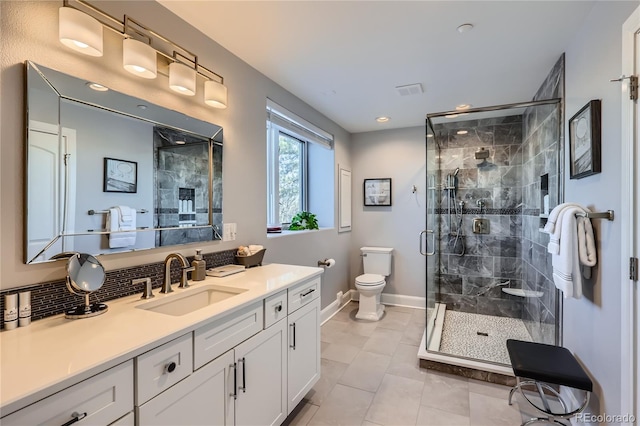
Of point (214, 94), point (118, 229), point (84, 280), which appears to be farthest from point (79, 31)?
point (84, 280)

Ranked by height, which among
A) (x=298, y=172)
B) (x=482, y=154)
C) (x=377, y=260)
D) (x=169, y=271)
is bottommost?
(x=377, y=260)

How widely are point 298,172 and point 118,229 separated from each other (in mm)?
2601

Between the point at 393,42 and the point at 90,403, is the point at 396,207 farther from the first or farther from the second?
the point at 90,403

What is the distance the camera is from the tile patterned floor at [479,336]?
268 cm

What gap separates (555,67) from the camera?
7.68 ft

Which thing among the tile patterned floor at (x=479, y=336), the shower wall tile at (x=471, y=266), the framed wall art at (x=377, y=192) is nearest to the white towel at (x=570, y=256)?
the tile patterned floor at (x=479, y=336)

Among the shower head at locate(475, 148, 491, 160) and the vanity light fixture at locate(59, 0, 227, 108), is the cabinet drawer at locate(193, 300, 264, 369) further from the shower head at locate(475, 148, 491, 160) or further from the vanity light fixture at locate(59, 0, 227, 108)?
the shower head at locate(475, 148, 491, 160)

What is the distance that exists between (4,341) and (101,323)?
256 mm

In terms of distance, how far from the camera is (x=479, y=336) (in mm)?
3117

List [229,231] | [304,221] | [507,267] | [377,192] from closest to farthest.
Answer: [229,231] < [304,221] < [507,267] < [377,192]

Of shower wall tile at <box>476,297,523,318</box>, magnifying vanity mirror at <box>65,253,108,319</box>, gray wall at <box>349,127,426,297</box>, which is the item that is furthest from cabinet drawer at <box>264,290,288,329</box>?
shower wall tile at <box>476,297,523,318</box>

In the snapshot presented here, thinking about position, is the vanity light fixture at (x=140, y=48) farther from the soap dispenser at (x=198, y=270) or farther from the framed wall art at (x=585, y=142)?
the framed wall art at (x=585, y=142)

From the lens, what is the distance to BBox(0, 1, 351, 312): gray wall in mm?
1124

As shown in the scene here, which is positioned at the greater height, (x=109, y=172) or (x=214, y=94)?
(x=214, y=94)
